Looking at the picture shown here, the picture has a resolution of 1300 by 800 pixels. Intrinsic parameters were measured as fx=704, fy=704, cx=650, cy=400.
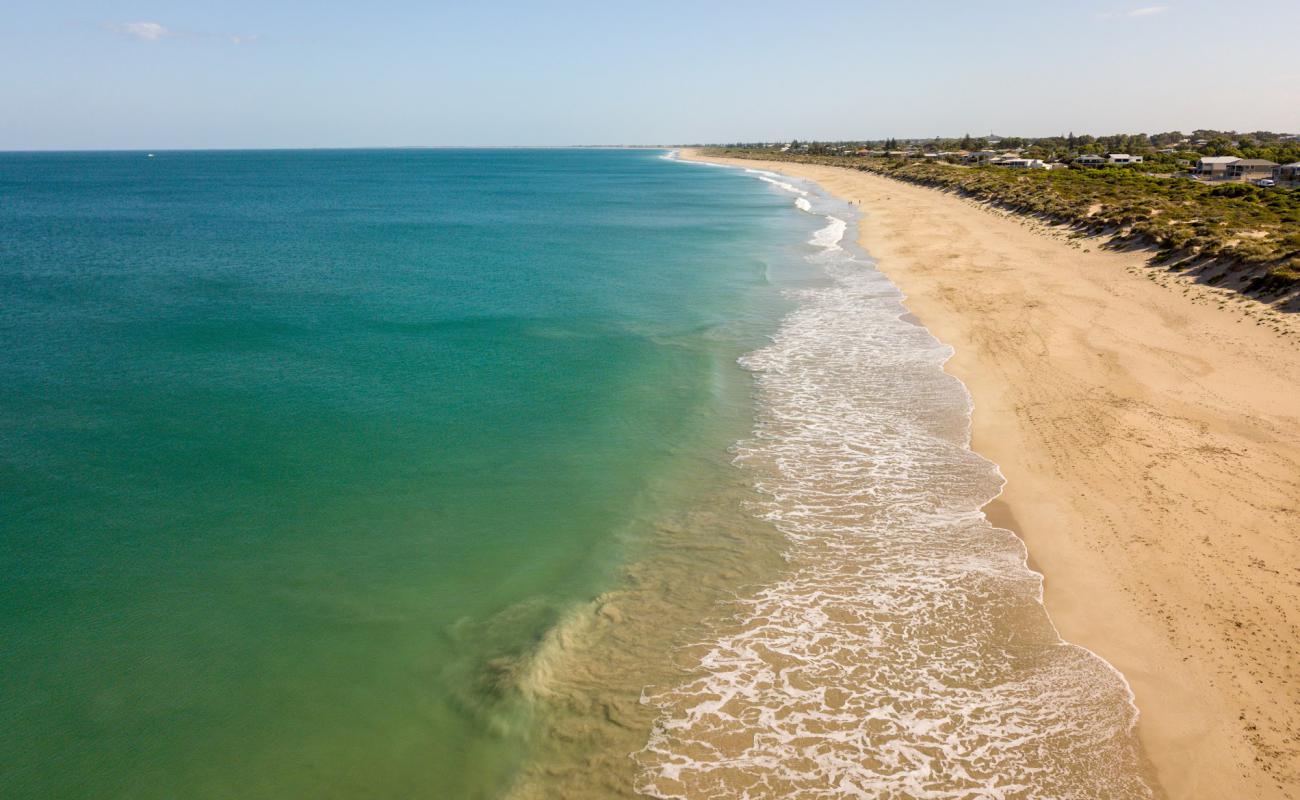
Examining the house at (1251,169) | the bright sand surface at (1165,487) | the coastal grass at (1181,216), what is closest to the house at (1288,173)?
the house at (1251,169)

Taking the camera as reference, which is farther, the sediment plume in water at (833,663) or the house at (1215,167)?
the house at (1215,167)

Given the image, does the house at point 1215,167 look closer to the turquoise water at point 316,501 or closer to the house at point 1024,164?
the house at point 1024,164

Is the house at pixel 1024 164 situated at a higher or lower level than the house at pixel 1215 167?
→ higher

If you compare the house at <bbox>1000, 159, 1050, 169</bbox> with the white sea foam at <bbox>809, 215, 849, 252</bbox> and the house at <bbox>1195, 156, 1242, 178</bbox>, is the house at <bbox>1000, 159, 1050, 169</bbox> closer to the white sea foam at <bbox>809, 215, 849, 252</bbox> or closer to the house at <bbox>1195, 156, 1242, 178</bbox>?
the house at <bbox>1195, 156, 1242, 178</bbox>

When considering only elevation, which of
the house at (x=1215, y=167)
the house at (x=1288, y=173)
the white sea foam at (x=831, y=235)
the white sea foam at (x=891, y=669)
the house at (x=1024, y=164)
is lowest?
the white sea foam at (x=891, y=669)

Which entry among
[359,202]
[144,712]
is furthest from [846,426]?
[359,202]

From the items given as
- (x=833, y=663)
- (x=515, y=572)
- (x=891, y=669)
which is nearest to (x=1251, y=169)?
(x=891, y=669)

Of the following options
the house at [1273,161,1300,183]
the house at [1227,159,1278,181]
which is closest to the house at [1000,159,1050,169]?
the house at [1227,159,1278,181]
